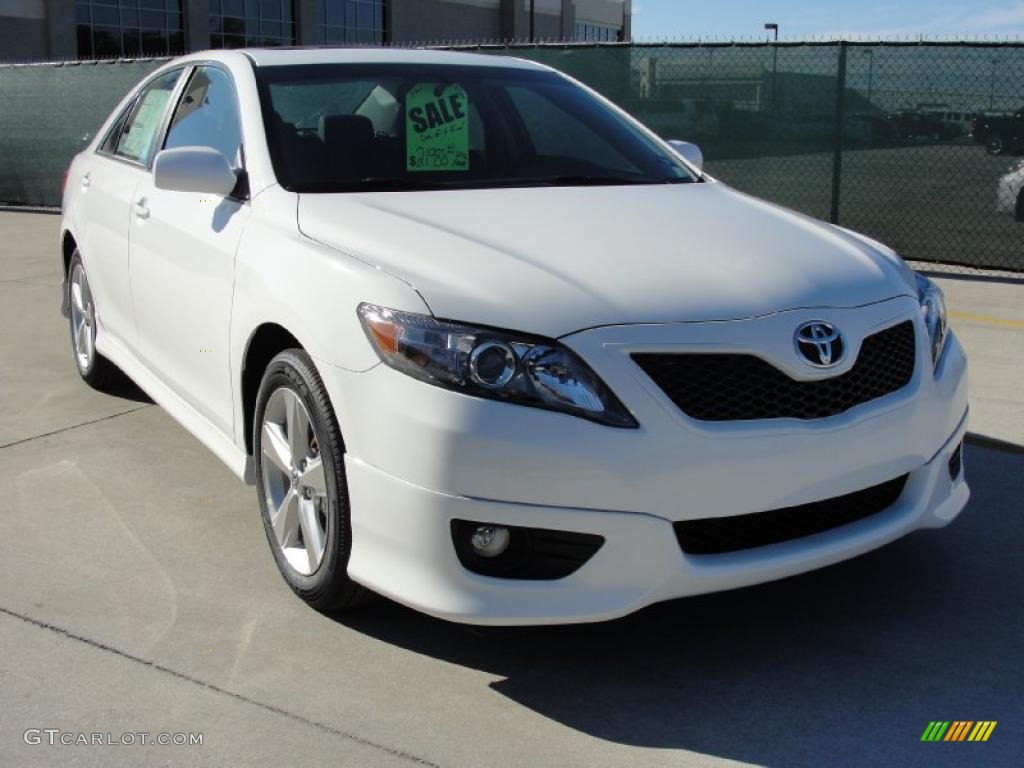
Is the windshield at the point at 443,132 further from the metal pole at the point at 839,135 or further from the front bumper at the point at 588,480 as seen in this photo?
the metal pole at the point at 839,135

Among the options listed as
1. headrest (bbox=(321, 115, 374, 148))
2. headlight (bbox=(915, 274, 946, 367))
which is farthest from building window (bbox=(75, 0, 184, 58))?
headlight (bbox=(915, 274, 946, 367))

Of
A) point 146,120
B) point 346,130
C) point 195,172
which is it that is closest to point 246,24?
point 146,120

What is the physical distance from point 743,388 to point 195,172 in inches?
77.0

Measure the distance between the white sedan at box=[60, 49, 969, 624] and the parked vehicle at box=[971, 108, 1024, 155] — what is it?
21.3ft

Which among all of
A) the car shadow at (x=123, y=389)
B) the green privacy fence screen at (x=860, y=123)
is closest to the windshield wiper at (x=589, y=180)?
the car shadow at (x=123, y=389)

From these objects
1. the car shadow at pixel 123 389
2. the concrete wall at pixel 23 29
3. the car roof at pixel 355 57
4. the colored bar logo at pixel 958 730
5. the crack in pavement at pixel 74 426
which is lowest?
the colored bar logo at pixel 958 730

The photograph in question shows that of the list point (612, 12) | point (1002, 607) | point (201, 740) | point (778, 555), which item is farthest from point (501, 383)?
point (612, 12)

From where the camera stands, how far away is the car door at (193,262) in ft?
13.0

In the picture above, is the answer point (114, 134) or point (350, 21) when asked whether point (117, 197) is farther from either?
point (350, 21)

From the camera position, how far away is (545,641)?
11.1 ft

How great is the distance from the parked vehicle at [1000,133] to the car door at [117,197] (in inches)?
274

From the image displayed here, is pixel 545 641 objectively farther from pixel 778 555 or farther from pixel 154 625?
pixel 154 625

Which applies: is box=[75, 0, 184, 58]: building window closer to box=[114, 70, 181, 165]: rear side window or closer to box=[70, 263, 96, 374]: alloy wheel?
box=[70, 263, 96, 374]: alloy wheel

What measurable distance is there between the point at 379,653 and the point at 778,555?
1095 millimetres
